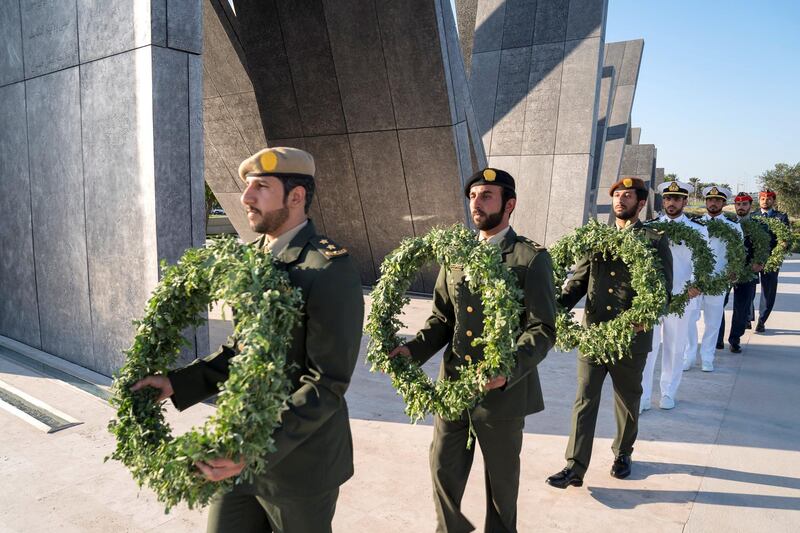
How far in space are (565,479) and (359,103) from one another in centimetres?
937

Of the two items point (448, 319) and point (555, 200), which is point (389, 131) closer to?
point (555, 200)

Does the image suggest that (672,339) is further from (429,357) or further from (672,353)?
(429,357)

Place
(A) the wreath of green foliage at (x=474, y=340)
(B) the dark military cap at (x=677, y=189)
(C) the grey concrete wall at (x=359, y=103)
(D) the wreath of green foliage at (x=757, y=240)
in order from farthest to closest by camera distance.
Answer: (C) the grey concrete wall at (x=359, y=103), (D) the wreath of green foliage at (x=757, y=240), (B) the dark military cap at (x=677, y=189), (A) the wreath of green foliage at (x=474, y=340)

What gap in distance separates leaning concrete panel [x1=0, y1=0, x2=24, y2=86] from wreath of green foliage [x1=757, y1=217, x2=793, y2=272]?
11668 millimetres

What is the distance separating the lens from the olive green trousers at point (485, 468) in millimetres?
3500

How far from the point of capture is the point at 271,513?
2.43m

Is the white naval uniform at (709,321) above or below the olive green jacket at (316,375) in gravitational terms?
below

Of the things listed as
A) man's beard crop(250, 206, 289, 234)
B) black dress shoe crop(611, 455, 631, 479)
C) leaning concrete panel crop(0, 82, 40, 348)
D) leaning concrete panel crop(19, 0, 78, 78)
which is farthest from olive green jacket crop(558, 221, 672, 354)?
leaning concrete panel crop(0, 82, 40, 348)

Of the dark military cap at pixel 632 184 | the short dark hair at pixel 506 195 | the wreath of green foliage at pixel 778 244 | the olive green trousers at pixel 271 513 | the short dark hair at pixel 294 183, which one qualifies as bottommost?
the olive green trousers at pixel 271 513

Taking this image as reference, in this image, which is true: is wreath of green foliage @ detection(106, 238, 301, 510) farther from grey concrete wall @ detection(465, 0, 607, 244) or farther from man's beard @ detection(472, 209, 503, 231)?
grey concrete wall @ detection(465, 0, 607, 244)

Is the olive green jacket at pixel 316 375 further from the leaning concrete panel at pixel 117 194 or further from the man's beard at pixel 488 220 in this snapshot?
the leaning concrete panel at pixel 117 194

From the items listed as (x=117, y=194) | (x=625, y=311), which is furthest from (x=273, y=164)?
(x=117, y=194)

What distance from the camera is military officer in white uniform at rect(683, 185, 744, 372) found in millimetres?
8422

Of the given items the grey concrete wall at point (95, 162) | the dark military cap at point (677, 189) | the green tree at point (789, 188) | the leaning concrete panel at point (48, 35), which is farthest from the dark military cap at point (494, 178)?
the green tree at point (789, 188)
